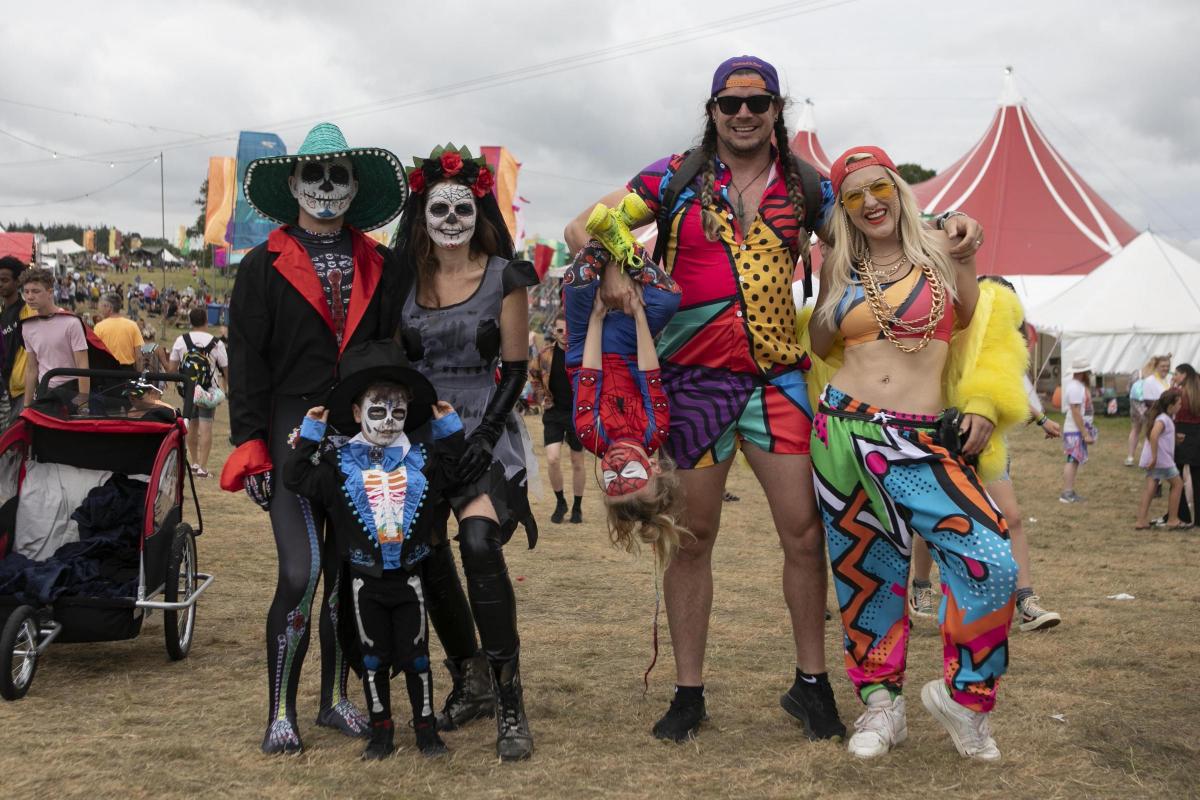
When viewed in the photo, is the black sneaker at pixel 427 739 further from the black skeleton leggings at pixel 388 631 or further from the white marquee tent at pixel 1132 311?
the white marquee tent at pixel 1132 311

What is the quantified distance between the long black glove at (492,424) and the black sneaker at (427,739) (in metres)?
0.85

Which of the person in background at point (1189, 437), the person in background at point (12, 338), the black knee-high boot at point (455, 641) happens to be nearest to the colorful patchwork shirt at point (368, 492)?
the black knee-high boot at point (455, 641)

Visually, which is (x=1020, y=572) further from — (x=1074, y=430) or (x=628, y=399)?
(x=1074, y=430)

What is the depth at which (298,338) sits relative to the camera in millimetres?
3865

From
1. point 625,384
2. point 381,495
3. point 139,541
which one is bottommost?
point 139,541

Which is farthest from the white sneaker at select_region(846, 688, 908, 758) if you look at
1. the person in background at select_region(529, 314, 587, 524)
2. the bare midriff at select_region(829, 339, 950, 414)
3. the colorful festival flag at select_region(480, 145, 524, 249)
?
the colorful festival flag at select_region(480, 145, 524, 249)

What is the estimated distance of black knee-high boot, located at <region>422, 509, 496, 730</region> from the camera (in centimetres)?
409

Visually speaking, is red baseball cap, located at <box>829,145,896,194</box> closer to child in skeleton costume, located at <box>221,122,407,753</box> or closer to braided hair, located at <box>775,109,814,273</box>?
braided hair, located at <box>775,109,814,273</box>

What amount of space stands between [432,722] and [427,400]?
1.12m

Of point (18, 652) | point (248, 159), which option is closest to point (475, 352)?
point (18, 652)

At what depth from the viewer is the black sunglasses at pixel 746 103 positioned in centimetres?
380

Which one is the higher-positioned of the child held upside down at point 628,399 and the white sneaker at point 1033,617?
the child held upside down at point 628,399

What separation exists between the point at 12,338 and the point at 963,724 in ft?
22.0

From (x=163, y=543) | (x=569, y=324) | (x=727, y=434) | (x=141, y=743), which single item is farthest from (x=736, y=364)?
(x=163, y=543)
